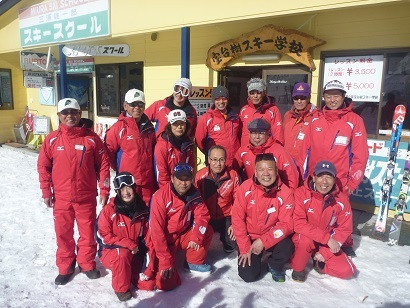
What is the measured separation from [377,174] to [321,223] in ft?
8.01

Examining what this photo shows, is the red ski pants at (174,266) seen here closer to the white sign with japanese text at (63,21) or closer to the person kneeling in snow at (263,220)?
the person kneeling in snow at (263,220)

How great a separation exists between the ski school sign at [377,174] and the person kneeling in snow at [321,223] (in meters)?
2.22

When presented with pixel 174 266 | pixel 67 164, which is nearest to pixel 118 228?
pixel 174 266

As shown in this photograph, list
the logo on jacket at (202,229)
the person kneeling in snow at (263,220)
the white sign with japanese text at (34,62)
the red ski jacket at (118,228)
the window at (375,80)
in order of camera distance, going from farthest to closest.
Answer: the white sign with japanese text at (34,62) → the window at (375,80) → the logo on jacket at (202,229) → the person kneeling in snow at (263,220) → the red ski jacket at (118,228)

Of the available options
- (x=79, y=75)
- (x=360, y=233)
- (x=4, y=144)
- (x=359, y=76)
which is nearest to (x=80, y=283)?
(x=360, y=233)

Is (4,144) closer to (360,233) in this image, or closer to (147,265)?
(147,265)

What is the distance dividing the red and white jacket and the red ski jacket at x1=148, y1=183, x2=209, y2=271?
95 cm

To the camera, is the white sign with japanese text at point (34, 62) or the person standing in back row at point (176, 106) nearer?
the person standing in back row at point (176, 106)

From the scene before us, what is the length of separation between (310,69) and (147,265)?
13.8 feet

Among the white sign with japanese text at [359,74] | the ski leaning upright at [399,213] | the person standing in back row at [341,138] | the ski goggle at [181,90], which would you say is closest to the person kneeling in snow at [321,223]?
the person standing in back row at [341,138]

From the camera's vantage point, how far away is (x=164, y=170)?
12.1ft

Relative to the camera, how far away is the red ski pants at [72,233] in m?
3.28

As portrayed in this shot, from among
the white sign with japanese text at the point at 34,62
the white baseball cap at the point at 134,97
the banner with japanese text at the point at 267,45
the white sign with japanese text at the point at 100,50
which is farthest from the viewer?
the white sign with japanese text at the point at 34,62

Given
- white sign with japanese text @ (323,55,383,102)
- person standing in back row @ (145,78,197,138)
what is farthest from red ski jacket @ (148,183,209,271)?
white sign with japanese text @ (323,55,383,102)
